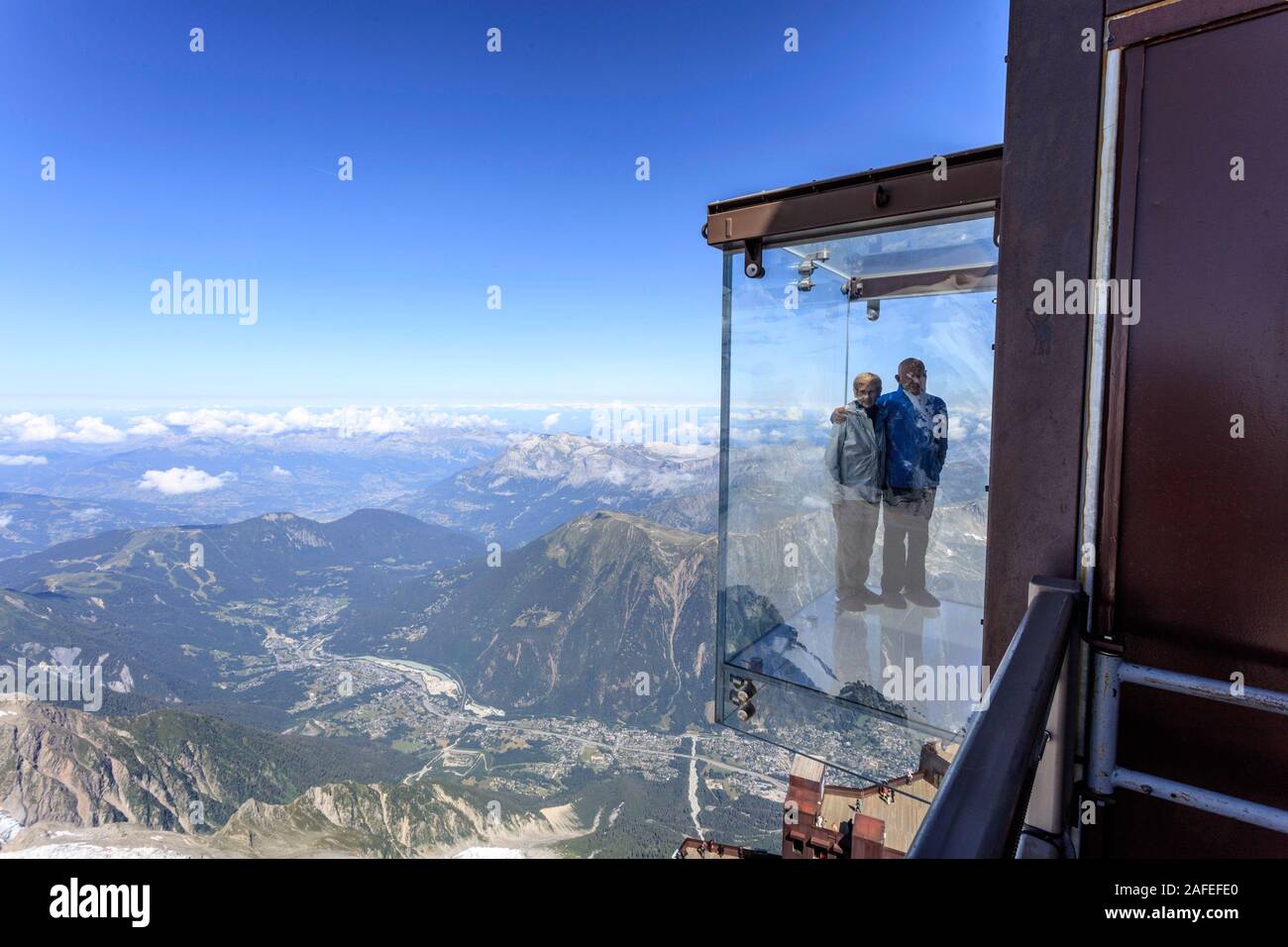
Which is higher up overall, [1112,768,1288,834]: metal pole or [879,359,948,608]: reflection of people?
[879,359,948,608]: reflection of people

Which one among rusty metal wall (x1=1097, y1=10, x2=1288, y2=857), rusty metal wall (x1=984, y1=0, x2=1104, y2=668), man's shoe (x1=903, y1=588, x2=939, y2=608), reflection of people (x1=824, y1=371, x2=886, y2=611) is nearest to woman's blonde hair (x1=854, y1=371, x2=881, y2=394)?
reflection of people (x1=824, y1=371, x2=886, y2=611)

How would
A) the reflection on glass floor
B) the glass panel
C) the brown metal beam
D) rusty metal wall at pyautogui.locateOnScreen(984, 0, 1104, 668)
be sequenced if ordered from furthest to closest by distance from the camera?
the glass panel → the reflection on glass floor → the brown metal beam → rusty metal wall at pyautogui.locateOnScreen(984, 0, 1104, 668)

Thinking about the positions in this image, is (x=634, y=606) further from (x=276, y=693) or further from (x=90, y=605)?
(x=90, y=605)

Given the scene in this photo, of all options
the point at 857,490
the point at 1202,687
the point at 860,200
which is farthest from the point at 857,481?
the point at 1202,687

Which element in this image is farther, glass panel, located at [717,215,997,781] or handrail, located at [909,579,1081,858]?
glass panel, located at [717,215,997,781]

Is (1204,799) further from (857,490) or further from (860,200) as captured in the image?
(860,200)

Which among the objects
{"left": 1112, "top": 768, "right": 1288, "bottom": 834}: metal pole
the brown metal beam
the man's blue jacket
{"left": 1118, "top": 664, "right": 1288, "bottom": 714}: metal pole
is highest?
the brown metal beam

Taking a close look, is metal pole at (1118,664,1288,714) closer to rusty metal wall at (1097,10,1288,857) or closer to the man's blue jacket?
rusty metal wall at (1097,10,1288,857)
